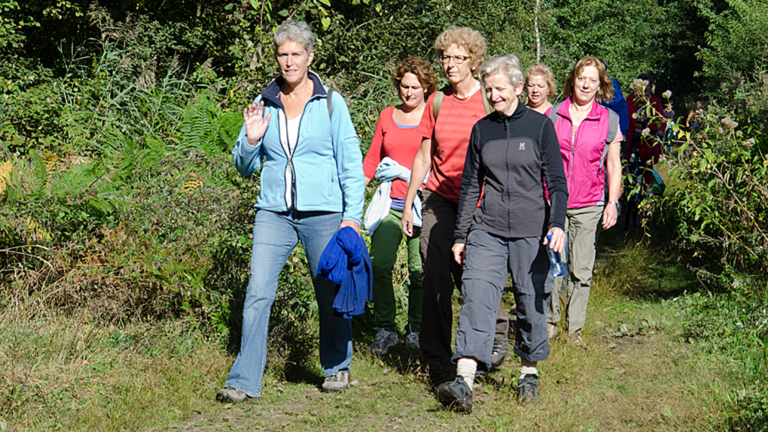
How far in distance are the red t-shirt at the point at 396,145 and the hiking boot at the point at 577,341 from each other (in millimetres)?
1732

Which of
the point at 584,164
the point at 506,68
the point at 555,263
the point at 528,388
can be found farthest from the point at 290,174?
the point at 584,164

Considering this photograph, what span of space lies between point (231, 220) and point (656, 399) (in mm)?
3434

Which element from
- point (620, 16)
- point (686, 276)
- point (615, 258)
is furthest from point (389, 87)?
point (620, 16)

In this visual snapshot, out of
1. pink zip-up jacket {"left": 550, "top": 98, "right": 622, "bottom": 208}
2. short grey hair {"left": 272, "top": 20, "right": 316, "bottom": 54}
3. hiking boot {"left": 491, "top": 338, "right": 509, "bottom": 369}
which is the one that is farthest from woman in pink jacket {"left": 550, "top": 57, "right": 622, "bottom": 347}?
short grey hair {"left": 272, "top": 20, "right": 316, "bottom": 54}

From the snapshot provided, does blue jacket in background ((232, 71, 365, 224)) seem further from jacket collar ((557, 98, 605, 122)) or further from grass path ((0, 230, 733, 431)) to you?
jacket collar ((557, 98, 605, 122))

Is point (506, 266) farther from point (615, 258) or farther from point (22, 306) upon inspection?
point (615, 258)

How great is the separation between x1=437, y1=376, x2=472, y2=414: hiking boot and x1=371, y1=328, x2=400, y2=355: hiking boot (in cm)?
140

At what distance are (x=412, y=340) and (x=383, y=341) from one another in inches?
11.0

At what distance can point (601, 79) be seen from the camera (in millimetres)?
5605

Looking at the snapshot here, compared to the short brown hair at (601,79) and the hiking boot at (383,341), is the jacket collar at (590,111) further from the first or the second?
the hiking boot at (383,341)

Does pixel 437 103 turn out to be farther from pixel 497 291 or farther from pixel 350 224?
pixel 497 291

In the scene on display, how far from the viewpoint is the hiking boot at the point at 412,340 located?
19.0ft

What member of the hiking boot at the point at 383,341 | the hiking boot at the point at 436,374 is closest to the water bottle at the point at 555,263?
the hiking boot at the point at 436,374

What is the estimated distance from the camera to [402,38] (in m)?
11.7
